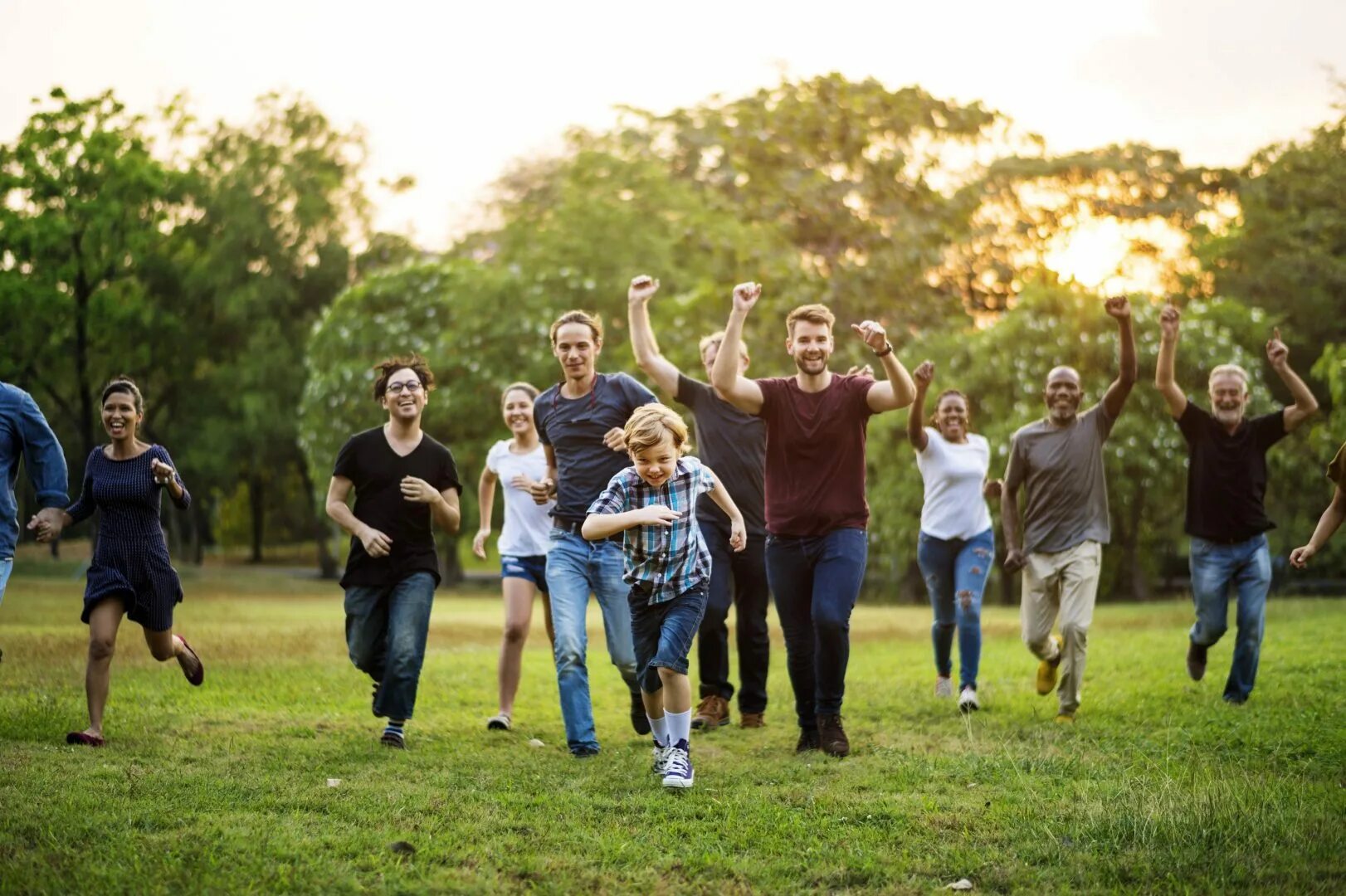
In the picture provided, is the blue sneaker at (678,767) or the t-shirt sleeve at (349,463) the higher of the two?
the t-shirt sleeve at (349,463)

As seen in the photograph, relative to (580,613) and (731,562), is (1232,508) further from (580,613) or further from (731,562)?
(580,613)

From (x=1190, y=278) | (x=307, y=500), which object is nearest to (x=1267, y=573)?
(x=1190, y=278)

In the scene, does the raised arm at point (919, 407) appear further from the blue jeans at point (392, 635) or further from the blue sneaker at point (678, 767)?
the blue jeans at point (392, 635)

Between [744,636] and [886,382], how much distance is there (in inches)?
115

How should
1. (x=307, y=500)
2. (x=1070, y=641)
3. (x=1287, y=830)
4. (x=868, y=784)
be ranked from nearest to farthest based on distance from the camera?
1. (x=1287, y=830)
2. (x=868, y=784)
3. (x=1070, y=641)
4. (x=307, y=500)

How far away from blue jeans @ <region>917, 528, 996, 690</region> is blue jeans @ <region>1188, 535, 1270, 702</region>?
5.04ft

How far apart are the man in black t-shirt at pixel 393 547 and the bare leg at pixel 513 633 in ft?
2.92

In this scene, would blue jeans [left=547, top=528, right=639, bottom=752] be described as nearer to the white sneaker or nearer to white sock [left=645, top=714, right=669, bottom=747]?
white sock [left=645, top=714, right=669, bottom=747]

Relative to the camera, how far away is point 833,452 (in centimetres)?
852

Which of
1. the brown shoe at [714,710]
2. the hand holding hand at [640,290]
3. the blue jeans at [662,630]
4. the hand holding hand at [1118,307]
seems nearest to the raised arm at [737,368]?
the hand holding hand at [640,290]

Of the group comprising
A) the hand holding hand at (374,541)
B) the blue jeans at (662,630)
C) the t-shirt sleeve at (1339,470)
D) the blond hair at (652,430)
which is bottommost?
the blue jeans at (662,630)

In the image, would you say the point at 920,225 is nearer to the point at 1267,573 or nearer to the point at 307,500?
the point at 1267,573

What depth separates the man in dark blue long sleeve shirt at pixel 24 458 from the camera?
27.2 feet

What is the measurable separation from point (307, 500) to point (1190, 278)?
32615 millimetres
